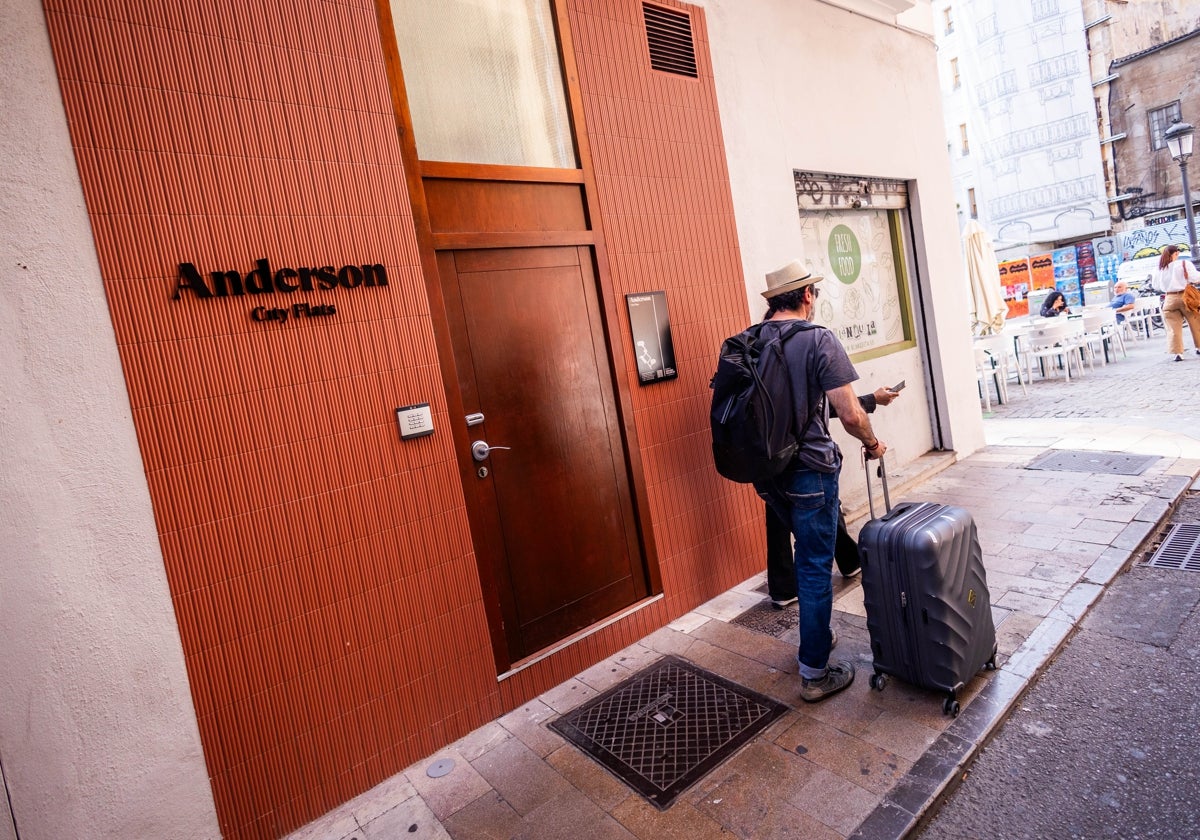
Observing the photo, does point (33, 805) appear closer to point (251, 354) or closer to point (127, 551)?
point (127, 551)

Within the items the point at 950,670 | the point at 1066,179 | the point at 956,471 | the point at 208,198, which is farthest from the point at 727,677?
the point at 1066,179

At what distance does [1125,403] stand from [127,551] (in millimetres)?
11120

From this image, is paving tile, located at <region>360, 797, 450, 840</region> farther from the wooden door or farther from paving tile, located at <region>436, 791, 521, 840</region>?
the wooden door

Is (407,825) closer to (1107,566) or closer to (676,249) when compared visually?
(676,249)

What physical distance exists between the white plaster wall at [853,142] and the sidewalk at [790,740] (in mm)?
1943

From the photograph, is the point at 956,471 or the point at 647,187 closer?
the point at 647,187

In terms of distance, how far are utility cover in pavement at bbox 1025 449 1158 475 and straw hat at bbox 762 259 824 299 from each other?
4422 mm

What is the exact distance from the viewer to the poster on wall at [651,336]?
4.50 m

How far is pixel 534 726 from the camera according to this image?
11.7 feet

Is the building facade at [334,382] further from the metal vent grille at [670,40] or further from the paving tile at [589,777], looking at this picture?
the paving tile at [589,777]

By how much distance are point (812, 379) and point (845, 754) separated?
67.7 inches

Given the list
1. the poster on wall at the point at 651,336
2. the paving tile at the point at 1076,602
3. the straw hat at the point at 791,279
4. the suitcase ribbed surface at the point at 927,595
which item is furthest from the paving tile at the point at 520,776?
the paving tile at the point at 1076,602

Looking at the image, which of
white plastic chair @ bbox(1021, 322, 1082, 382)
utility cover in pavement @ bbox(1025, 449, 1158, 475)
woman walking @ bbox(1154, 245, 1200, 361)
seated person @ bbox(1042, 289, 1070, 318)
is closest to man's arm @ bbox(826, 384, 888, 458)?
utility cover in pavement @ bbox(1025, 449, 1158, 475)

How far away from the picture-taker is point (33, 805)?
98.7 inches
